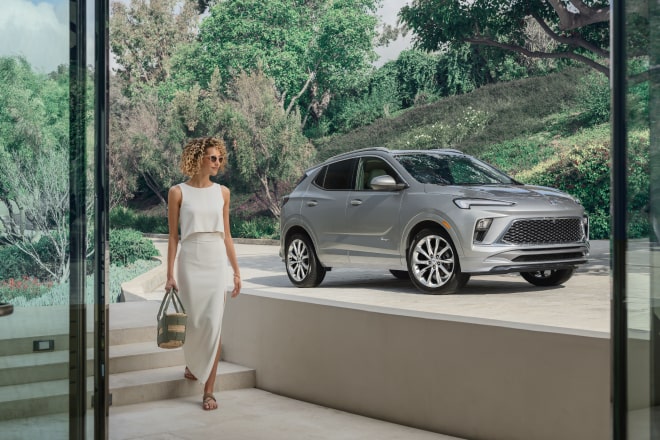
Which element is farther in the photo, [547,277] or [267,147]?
[267,147]

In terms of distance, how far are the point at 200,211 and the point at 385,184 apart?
13.6ft

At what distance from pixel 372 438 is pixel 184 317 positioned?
135 centimetres

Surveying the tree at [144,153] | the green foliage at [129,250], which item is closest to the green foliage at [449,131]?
the tree at [144,153]

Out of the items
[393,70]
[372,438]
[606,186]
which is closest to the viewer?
[372,438]

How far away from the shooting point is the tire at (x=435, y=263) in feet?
29.2

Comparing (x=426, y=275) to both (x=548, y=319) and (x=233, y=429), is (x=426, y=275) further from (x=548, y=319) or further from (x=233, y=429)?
(x=233, y=429)

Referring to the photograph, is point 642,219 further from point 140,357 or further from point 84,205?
point 140,357

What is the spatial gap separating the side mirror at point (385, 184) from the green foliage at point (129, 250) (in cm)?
879

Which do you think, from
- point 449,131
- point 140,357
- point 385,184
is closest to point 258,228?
point 449,131

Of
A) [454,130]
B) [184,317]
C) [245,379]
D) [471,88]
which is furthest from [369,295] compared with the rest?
[471,88]

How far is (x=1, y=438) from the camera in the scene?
2.53 meters

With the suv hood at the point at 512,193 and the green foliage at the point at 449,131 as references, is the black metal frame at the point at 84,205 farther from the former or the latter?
the green foliage at the point at 449,131

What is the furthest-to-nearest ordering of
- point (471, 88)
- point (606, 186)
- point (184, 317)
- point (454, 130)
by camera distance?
point (471, 88)
point (454, 130)
point (606, 186)
point (184, 317)

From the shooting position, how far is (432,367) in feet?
15.5
